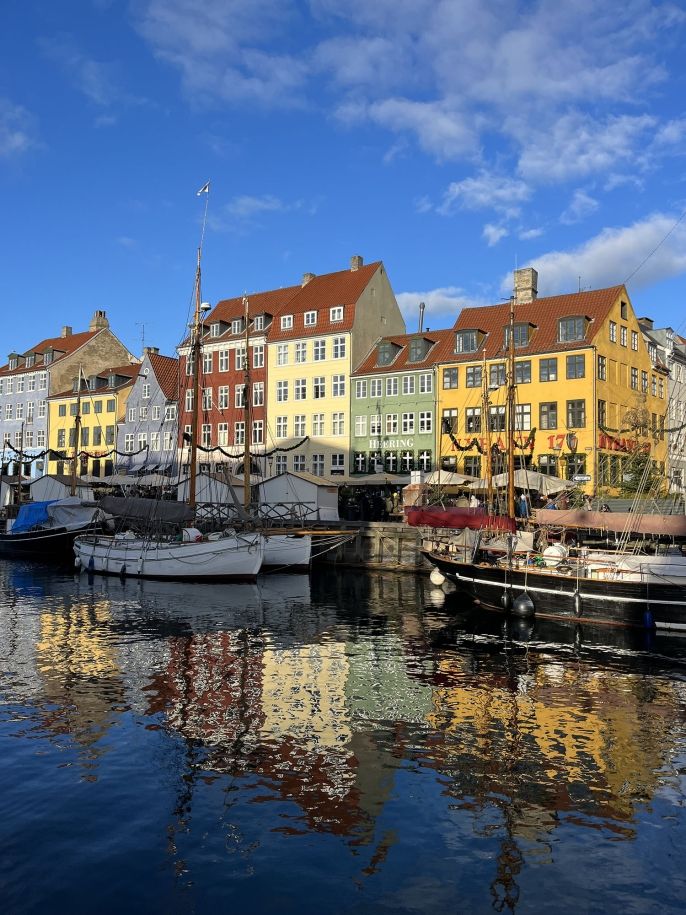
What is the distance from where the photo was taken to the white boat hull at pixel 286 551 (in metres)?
45.2

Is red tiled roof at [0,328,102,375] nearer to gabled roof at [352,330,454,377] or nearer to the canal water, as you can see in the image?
gabled roof at [352,330,454,377]

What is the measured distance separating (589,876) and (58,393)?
85.8 meters

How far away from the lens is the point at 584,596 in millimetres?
28516

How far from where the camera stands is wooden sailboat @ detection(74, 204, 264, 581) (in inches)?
1617

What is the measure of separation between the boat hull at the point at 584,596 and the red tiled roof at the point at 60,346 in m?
69.5

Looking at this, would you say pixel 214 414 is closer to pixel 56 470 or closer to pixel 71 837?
pixel 56 470

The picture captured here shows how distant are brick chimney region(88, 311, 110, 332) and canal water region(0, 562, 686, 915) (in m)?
72.9

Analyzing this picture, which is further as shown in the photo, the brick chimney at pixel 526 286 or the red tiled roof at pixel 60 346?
the red tiled roof at pixel 60 346

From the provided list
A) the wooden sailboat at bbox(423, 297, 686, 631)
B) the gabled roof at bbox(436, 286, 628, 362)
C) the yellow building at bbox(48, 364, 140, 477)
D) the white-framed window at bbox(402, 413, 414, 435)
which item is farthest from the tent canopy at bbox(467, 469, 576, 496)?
the yellow building at bbox(48, 364, 140, 477)

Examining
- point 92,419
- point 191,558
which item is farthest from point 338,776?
point 92,419

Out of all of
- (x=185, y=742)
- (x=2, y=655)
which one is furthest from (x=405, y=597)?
(x=185, y=742)

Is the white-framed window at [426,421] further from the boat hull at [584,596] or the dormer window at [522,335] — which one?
the boat hull at [584,596]

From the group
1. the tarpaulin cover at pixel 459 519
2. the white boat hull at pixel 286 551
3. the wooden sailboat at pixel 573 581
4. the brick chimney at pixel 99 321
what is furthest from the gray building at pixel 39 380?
the wooden sailboat at pixel 573 581

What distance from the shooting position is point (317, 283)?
72.5 m
